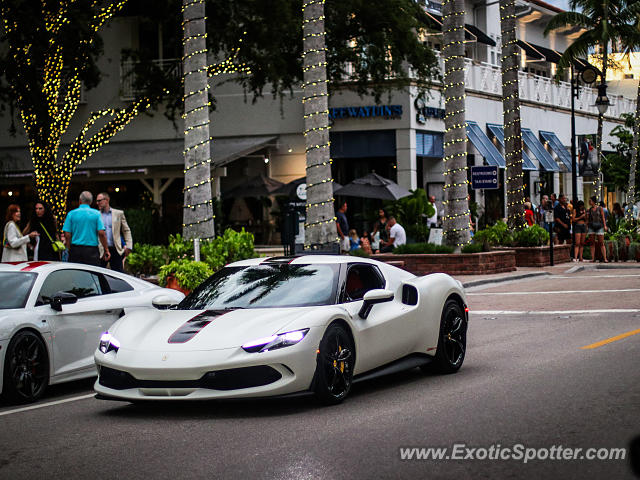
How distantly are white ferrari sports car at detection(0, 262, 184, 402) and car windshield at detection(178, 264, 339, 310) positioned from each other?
0.63m

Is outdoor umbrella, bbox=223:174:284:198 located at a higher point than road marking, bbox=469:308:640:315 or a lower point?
higher

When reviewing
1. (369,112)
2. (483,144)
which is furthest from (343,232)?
(483,144)

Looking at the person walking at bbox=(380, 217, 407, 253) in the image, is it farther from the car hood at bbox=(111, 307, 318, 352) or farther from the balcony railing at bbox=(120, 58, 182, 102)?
the car hood at bbox=(111, 307, 318, 352)

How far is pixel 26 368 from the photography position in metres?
10.1

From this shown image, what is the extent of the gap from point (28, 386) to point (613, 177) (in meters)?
47.8

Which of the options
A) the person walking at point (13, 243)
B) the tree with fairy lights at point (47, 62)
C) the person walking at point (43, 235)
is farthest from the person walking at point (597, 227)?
the person walking at point (13, 243)

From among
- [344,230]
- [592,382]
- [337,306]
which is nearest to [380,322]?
[337,306]

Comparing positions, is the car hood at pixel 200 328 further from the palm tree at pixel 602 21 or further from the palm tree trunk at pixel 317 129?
the palm tree at pixel 602 21

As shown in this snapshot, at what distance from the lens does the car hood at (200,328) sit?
28.2 ft

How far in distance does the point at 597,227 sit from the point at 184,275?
18.0m

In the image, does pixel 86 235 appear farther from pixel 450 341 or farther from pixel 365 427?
pixel 365 427

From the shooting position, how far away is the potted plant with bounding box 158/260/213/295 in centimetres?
1712

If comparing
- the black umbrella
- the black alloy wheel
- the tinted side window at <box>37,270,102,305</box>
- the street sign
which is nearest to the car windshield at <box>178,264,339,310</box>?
the black alloy wheel

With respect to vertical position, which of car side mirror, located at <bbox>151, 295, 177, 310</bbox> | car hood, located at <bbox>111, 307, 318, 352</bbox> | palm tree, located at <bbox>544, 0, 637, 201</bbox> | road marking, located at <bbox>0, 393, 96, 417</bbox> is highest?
palm tree, located at <bbox>544, 0, 637, 201</bbox>
